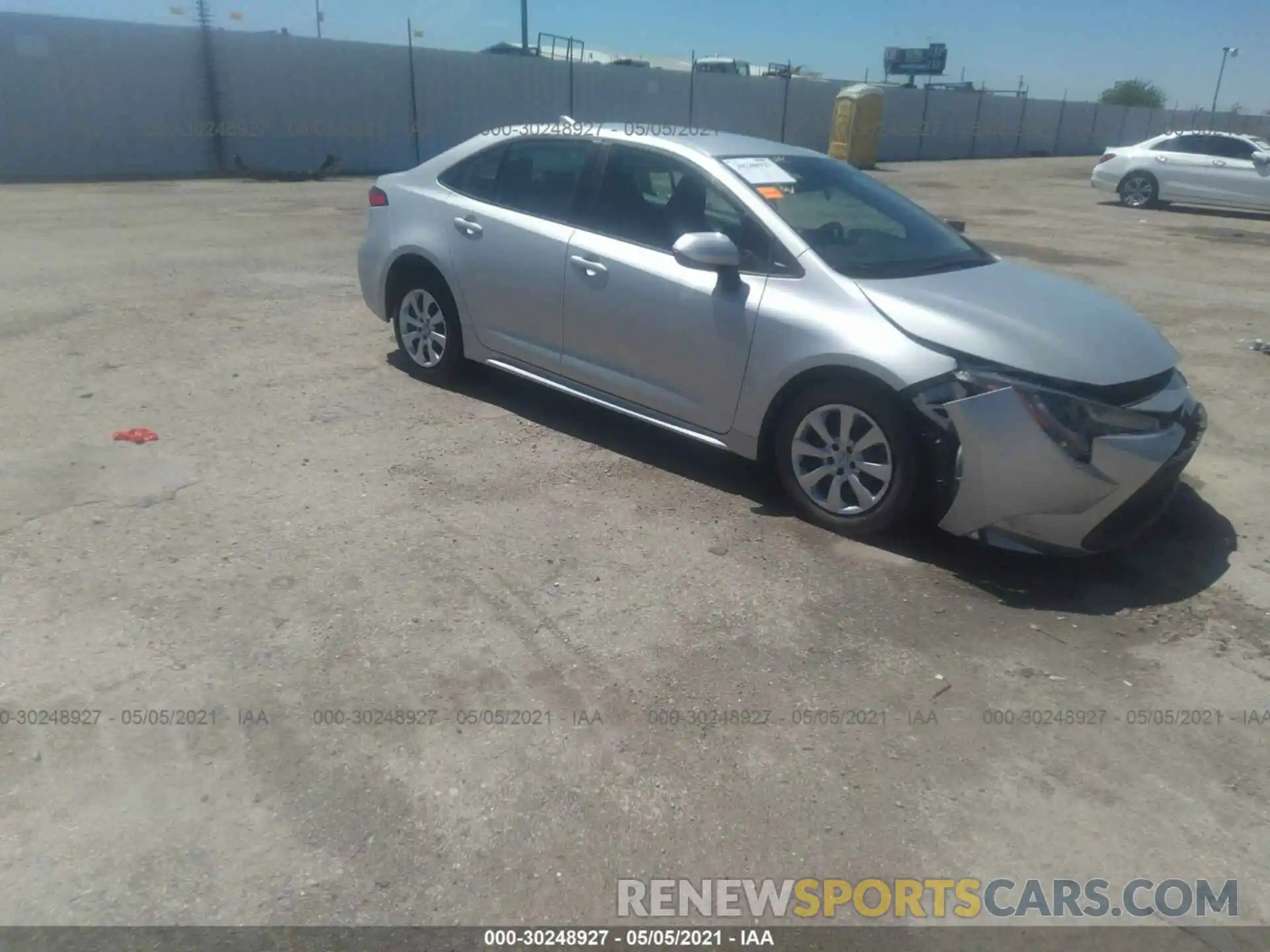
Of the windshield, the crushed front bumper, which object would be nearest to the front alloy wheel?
the crushed front bumper

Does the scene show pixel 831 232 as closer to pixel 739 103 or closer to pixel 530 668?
pixel 530 668

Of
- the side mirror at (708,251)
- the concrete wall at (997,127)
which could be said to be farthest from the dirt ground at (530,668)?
the concrete wall at (997,127)

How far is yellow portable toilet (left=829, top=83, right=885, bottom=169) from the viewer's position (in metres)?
31.2

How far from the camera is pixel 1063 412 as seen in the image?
4.03m

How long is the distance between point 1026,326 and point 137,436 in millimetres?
4550

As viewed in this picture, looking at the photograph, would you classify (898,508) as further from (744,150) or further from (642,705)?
(744,150)

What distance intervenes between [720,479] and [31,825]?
136 inches

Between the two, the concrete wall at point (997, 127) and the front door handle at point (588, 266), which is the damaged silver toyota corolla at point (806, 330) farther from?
the concrete wall at point (997, 127)

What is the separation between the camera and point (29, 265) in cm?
1019

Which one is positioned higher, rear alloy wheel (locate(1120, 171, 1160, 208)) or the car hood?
the car hood

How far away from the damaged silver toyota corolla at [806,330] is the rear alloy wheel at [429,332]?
0.07ft

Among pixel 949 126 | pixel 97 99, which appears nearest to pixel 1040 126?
pixel 949 126

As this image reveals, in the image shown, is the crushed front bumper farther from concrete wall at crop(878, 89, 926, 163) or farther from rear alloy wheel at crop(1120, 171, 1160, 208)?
concrete wall at crop(878, 89, 926, 163)

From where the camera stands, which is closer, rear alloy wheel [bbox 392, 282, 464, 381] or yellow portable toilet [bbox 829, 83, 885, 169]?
rear alloy wheel [bbox 392, 282, 464, 381]
